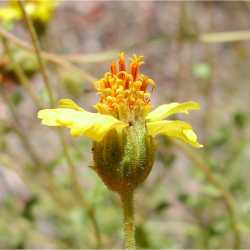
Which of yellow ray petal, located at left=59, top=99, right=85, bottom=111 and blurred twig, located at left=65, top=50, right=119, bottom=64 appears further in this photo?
blurred twig, located at left=65, top=50, right=119, bottom=64

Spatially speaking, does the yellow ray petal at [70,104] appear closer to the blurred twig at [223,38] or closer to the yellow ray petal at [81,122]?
the yellow ray petal at [81,122]

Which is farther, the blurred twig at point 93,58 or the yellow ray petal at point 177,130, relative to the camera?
the blurred twig at point 93,58

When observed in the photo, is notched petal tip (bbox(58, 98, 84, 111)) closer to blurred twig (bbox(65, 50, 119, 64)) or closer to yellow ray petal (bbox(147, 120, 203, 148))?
yellow ray petal (bbox(147, 120, 203, 148))

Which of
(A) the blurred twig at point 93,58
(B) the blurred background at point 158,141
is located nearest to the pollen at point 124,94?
(B) the blurred background at point 158,141

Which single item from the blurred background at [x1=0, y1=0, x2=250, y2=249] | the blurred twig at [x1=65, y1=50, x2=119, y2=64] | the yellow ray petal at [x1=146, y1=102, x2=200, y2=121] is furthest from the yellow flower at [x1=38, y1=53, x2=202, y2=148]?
the blurred twig at [x1=65, y1=50, x2=119, y2=64]

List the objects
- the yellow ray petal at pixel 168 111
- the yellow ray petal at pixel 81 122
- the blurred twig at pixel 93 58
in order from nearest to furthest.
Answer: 1. the yellow ray petal at pixel 81 122
2. the yellow ray petal at pixel 168 111
3. the blurred twig at pixel 93 58

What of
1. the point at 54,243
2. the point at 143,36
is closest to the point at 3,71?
the point at 54,243

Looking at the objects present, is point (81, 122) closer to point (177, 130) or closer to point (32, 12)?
point (177, 130)

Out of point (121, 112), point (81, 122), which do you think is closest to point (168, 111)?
point (121, 112)
